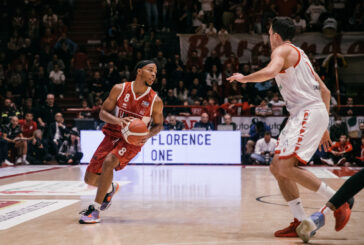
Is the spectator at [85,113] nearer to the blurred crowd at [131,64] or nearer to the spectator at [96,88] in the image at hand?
the blurred crowd at [131,64]

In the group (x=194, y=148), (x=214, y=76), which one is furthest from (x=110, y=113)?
(x=214, y=76)

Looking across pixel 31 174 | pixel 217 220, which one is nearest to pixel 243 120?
pixel 31 174

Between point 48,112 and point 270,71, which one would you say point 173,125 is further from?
point 270,71

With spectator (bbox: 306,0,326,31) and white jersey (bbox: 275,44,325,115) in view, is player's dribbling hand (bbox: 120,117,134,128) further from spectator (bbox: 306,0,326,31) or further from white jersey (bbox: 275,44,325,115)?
spectator (bbox: 306,0,326,31)

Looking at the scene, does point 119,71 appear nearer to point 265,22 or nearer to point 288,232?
point 265,22

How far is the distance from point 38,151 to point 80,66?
453 centimetres

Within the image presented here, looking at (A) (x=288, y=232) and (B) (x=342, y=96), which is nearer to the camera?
(A) (x=288, y=232)

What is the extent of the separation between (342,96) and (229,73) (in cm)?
357

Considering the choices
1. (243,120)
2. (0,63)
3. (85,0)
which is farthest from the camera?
(85,0)

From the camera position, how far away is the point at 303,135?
4066mm

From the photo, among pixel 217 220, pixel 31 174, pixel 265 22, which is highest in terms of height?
pixel 265 22

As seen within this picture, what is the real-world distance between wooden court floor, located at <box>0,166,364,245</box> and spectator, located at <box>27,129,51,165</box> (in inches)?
162

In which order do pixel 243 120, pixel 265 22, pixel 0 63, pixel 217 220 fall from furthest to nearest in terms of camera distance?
pixel 0 63 → pixel 265 22 → pixel 243 120 → pixel 217 220

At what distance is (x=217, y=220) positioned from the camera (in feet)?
16.5
